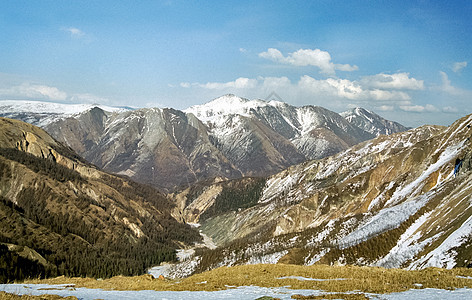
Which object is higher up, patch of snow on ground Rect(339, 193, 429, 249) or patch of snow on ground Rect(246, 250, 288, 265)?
patch of snow on ground Rect(339, 193, 429, 249)

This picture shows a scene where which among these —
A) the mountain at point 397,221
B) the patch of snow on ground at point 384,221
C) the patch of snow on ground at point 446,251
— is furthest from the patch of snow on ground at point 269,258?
the patch of snow on ground at point 446,251

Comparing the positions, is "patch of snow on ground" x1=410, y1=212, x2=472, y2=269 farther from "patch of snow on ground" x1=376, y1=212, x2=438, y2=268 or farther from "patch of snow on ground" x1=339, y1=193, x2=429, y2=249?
"patch of snow on ground" x1=339, y1=193, x2=429, y2=249

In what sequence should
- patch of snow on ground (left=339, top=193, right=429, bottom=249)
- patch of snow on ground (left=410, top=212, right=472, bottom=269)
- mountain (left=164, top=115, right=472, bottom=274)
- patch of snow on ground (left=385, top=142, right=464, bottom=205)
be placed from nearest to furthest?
patch of snow on ground (left=410, top=212, right=472, bottom=269)
mountain (left=164, top=115, right=472, bottom=274)
patch of snow on ground (left=339, top=193, right=429, bottom=249)
patch of snow on ground (left=385, top=142, right=464, bottom=205)

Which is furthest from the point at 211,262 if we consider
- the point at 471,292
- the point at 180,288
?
the point at 471,292

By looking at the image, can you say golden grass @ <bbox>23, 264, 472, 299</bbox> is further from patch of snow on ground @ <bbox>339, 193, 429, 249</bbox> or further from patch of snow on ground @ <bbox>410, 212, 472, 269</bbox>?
patch of snow on ground @ <bbox>339, 193, 429, 249</bbox>

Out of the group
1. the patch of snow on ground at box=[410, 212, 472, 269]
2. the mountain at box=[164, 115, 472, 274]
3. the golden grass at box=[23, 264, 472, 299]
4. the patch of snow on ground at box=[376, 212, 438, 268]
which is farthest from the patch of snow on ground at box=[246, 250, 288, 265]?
the golden grass at box=[23, 264, 472, 299]

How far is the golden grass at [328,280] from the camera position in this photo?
93.6 ft

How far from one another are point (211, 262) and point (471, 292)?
6573 inches

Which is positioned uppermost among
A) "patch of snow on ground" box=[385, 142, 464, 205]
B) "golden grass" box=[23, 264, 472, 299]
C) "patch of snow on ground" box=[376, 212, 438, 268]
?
"patch of snow on ground" box=[385, 142, 464, 205]

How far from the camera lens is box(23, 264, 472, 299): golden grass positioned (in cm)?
2853

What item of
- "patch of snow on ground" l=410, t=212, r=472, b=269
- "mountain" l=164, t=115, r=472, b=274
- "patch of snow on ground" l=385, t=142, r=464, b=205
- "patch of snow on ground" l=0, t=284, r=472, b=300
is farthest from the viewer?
"patch of snow on ground" l=385, t=142, r=464, b=205

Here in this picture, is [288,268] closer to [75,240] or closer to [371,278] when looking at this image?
[371,278]

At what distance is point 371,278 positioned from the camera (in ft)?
111

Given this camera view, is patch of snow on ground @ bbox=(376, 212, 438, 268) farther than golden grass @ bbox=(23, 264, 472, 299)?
Yes
